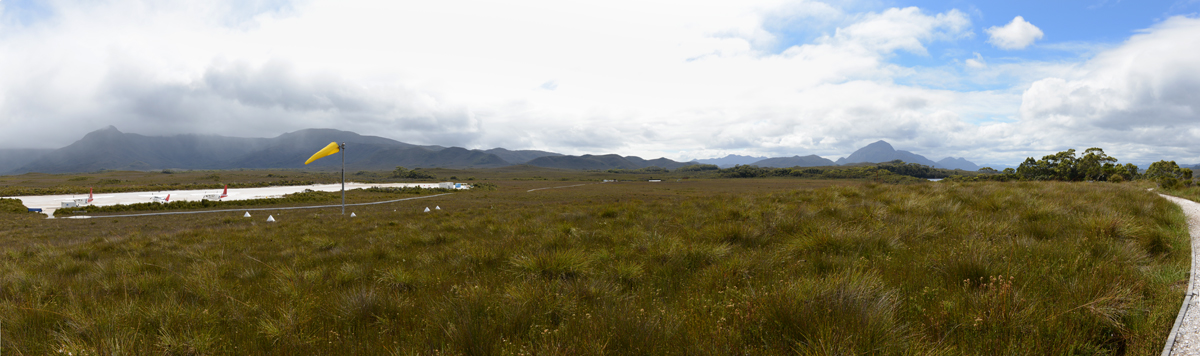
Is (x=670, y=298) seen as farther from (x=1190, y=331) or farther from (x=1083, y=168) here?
(x=1083, y=168)

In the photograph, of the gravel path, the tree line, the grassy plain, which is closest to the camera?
the gravel path

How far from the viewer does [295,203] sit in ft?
125

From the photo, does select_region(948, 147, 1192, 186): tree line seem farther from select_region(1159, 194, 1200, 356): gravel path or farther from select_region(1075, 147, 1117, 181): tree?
select_region(1159, 194, 1200, 356): gravel path

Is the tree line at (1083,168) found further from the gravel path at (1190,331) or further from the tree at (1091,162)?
the gravel path at (1190,331)

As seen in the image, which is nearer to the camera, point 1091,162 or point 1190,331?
point 1190,331

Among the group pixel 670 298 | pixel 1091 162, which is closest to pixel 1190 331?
pixel 670 298

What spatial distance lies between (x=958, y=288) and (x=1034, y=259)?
1.54 m

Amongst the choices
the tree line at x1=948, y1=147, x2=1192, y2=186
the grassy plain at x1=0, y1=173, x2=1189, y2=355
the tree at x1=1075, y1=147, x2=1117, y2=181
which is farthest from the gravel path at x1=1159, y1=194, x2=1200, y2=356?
the tree at x1=1075, y1=147, x2=1117, y2=181

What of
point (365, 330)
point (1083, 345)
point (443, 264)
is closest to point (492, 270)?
point (443, 264)

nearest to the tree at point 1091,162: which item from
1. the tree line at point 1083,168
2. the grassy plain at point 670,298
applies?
the tree line at point 1083,168

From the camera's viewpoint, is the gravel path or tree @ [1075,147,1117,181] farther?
Answer: tree @ [1075,147,1117,181]

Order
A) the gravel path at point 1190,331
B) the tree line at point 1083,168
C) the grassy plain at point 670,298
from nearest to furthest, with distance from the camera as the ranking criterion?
the gravel path at point 1190,331 < the grassy plain at point 670,298 < the tree line at point 1083,168

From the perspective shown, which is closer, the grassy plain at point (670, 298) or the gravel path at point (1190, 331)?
the gravel path at point (1190, 331)

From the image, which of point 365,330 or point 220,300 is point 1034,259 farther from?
point 220,300
